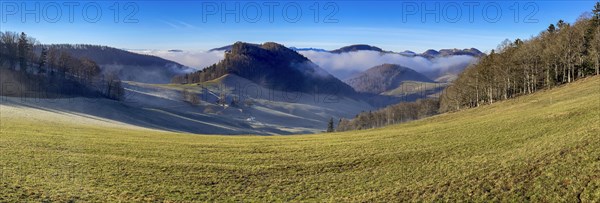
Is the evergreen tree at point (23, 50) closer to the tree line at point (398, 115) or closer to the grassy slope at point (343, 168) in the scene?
the tree line at point (398, 115)

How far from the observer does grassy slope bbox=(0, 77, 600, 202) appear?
18953 millimetres

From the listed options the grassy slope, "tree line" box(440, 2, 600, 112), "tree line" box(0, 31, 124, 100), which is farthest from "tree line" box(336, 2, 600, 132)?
"tree line" box(0, 31, 124, 100)

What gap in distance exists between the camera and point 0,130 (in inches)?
1670

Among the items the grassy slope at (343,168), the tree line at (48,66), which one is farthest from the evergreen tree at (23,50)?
the grassy slope at (343,168)

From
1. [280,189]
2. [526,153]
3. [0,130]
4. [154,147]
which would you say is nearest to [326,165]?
[280,189]

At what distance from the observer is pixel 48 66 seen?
566 ft

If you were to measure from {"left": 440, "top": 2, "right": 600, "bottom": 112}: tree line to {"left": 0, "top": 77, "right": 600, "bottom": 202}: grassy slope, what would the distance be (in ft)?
189

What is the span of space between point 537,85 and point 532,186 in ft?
304

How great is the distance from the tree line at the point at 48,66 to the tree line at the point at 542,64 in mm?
150907

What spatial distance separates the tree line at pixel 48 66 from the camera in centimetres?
15338

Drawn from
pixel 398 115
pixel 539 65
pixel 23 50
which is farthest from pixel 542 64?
pixel 23 50

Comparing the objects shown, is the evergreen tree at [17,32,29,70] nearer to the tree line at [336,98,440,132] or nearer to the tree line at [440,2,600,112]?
the tree line at [336,98,440,132]

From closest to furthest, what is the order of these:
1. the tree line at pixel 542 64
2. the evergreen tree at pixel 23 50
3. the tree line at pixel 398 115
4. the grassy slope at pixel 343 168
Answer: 1. the grassy slope at pixel 343 168
2. the tree line at pixel 542 64
3. the tree line at pixel 398 115
4. the evergreen tree at pixel 23 50

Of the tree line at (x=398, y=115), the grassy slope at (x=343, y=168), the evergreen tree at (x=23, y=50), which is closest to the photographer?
the grassy slope at (x=343, y=168)
